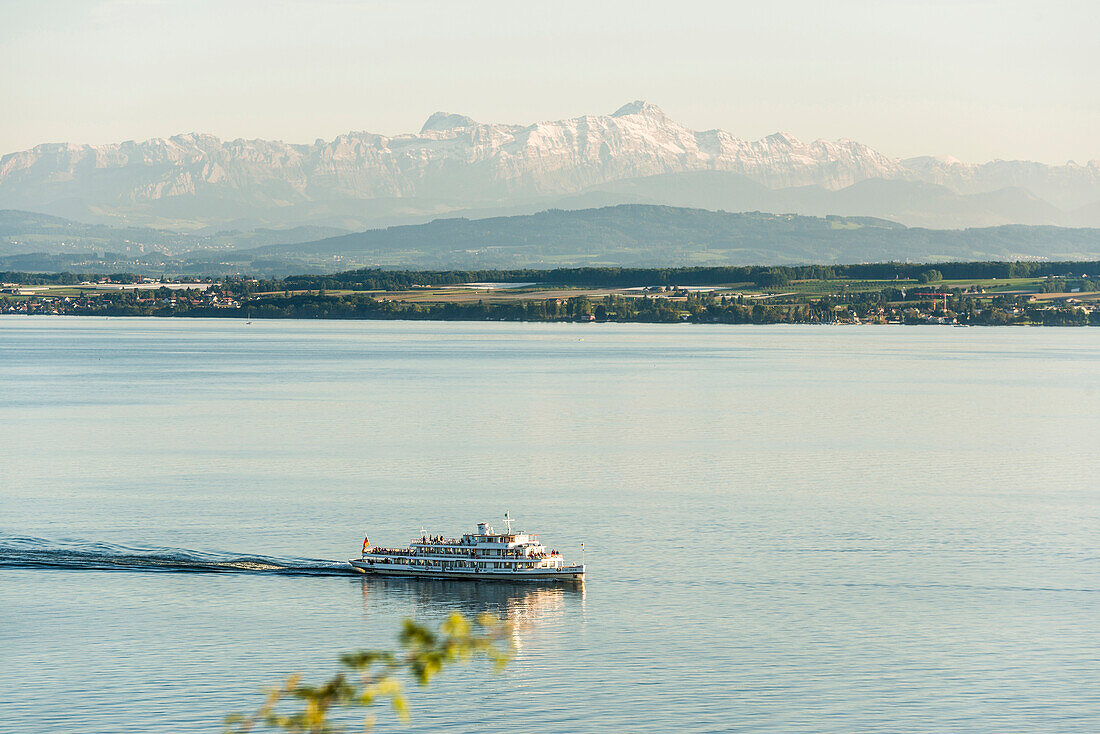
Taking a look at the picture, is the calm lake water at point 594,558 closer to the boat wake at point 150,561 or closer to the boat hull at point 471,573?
the boat wake at point 150,561

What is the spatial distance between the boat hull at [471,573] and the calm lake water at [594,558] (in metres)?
0.54

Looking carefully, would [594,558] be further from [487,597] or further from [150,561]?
[150,561]

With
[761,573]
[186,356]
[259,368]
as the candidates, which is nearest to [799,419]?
[761,573]

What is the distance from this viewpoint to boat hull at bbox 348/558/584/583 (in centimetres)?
4612

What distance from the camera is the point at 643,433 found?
84.6 m

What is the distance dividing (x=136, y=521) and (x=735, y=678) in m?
27.9

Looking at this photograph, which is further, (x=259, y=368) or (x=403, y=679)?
(x=259, y=368)

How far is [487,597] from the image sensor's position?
45.4 meters

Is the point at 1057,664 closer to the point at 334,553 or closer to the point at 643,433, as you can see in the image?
the point at 334,553

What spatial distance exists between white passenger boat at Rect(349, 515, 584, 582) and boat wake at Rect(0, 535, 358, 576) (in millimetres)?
1100

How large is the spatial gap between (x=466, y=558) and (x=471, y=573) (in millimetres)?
547

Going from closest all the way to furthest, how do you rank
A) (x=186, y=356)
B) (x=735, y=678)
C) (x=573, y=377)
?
(x=735, y=678) → (x=573, y=377) → (x=186, y=356)

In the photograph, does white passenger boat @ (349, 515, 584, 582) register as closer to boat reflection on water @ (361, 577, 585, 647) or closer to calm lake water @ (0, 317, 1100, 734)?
boat reflection on water @ (361, 577, 585, 647)

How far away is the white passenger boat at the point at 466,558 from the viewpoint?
4709cm
